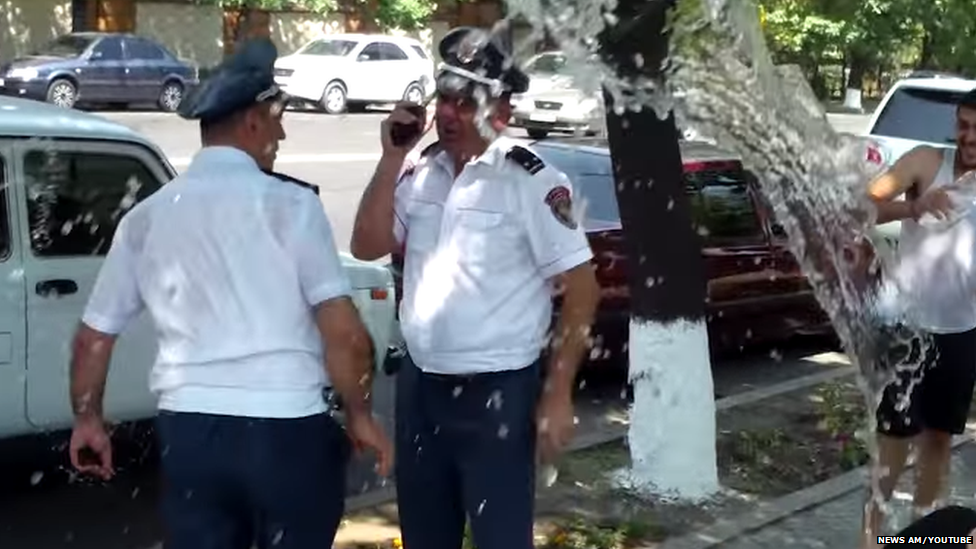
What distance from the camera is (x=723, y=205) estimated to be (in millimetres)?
9445

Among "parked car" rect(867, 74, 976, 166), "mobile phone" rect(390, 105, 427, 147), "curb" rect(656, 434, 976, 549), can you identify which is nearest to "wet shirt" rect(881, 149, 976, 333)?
A: "curb" rect(656, 434, 976, 549)

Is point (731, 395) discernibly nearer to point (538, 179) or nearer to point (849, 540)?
point (849, 540)

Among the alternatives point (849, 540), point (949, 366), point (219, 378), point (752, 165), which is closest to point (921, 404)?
point (949, 366)

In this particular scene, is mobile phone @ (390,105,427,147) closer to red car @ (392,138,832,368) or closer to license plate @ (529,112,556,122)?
red car @ (392,138,832,368)

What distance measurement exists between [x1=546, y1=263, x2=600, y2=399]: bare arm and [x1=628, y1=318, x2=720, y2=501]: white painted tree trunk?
2.63 meters

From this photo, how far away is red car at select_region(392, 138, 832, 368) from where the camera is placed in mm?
8938

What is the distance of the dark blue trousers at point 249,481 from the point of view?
3.41 m

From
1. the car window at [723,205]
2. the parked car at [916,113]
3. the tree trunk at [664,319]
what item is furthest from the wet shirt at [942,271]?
the parked car at [916,113]

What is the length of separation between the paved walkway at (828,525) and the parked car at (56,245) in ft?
8.82

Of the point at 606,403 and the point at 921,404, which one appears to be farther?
the point at 606,403

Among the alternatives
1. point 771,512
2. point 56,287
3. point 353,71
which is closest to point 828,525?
point 771,512

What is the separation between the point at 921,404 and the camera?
5.27 metres

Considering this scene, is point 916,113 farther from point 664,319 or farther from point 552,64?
point 664,319

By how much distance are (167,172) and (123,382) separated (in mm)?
990
